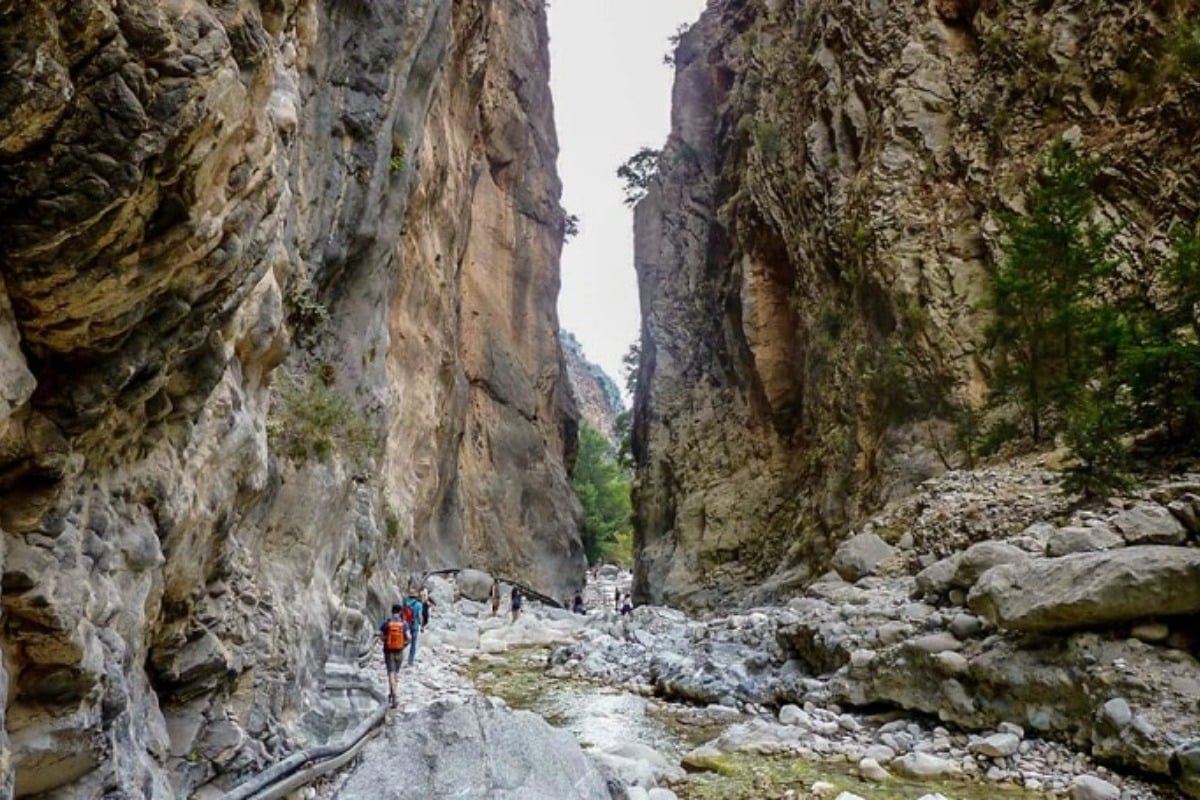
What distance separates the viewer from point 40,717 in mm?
3775

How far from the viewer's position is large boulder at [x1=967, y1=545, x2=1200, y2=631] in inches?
254

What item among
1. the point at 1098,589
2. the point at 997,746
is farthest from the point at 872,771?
the point at 1098,589

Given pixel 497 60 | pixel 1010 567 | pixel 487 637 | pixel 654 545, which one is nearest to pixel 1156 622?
pixel 1010 567

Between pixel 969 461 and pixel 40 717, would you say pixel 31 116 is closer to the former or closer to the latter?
pixel 40 717

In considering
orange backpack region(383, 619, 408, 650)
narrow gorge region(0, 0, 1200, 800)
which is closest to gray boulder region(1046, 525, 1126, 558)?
narrow gorge region(0, 0, 1200, 800)

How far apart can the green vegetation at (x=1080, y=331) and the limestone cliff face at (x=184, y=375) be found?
930 cm

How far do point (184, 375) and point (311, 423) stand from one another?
217 inches

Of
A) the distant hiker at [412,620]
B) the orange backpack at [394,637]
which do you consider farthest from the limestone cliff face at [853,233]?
the orange backpack at [394,637]

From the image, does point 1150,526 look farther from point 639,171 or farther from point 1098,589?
point 639,171

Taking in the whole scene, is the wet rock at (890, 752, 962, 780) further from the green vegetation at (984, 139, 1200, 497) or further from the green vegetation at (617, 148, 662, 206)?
the green vegetation at (617, 148, 662, 206)

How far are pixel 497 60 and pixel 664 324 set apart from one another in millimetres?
13169

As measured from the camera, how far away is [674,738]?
28.8 ft

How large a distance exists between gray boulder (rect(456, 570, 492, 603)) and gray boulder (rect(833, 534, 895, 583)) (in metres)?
14.2

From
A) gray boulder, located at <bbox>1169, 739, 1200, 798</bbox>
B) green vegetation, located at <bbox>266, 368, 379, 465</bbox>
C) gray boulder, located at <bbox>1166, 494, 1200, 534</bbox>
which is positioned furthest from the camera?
green vegetation, located at <bbox>266, 368, 379, 465</bbox>
